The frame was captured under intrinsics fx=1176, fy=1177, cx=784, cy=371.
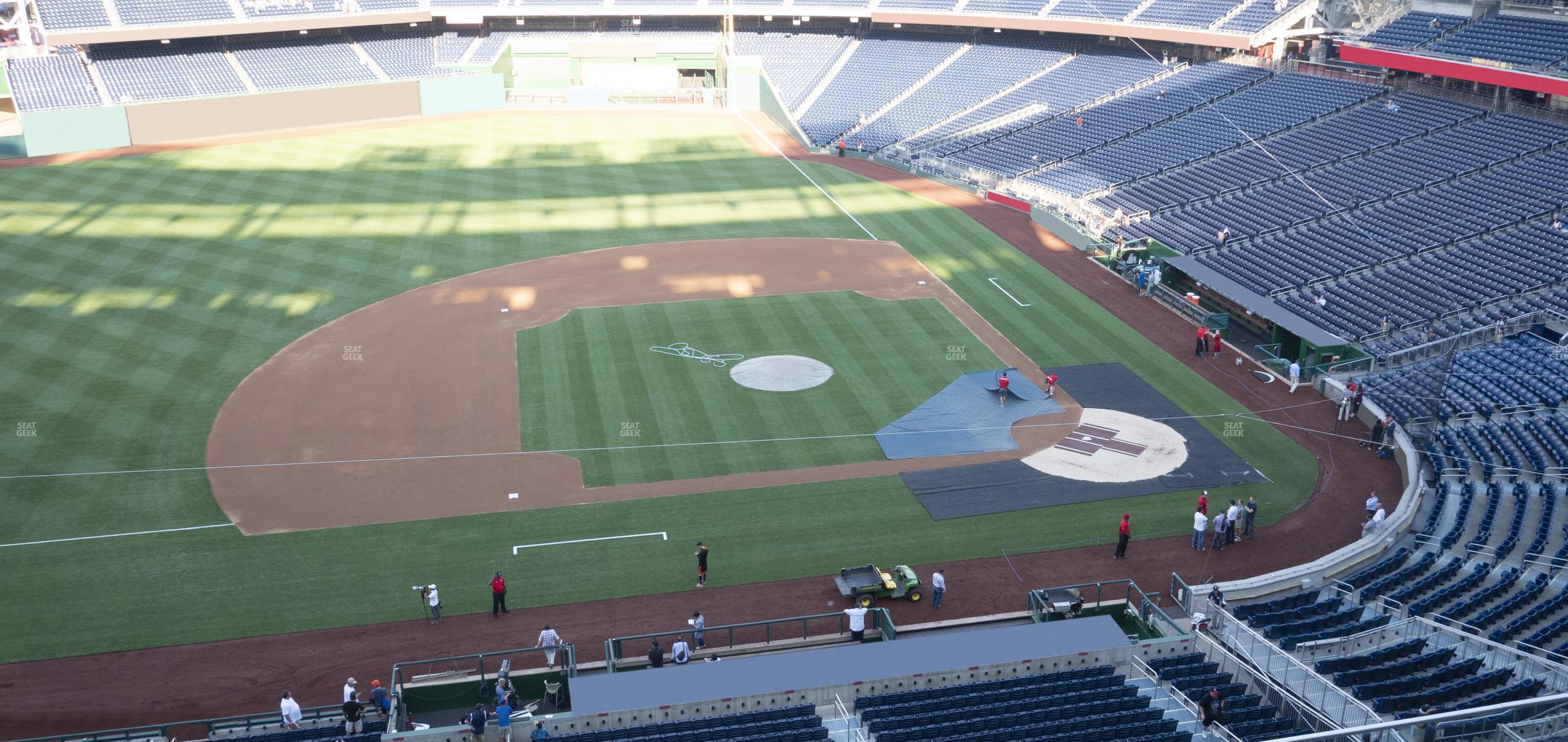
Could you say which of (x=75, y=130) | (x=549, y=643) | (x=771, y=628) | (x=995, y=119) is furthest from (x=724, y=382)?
(x=75, y=130)

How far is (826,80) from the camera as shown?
69.5m

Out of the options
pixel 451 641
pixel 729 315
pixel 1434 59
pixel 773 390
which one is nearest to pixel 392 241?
pixel 729 315

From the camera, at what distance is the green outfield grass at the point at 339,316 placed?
2353 cm

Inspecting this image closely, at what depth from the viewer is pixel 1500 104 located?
4381 centimetres

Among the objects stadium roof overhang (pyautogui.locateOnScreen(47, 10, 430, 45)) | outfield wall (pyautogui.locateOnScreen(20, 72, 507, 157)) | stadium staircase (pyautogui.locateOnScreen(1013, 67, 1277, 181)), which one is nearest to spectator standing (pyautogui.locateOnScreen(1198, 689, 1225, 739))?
stadium staircase (pyautogui.locateOnScreen(1013, 67, 1277, 181))

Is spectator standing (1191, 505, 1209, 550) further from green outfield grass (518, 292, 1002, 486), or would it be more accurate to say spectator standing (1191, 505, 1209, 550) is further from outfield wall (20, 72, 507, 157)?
outfield wall (20, 72, 507, 157)

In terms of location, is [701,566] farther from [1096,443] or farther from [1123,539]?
[1096,443]

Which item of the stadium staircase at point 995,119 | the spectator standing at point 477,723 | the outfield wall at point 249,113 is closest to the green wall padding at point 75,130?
the outfield wall at point 249,113

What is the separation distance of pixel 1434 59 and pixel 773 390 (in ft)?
99.0

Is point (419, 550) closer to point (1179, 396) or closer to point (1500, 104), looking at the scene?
point (1179, 396)

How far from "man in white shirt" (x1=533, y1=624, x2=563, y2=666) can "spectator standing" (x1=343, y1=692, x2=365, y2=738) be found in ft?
10.4

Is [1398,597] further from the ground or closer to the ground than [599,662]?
further from the ground

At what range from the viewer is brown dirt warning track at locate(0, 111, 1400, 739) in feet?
65.8

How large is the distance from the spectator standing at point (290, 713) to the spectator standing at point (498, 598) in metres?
4.26
